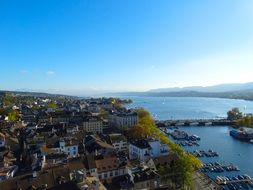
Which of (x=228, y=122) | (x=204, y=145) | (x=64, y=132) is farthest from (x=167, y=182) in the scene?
(x=228, y=122)

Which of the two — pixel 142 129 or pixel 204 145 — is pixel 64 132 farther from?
pixel 204 145

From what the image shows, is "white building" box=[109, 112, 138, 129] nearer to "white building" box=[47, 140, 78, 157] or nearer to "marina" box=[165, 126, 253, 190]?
"marina" box=[165, 126, 253, 190]

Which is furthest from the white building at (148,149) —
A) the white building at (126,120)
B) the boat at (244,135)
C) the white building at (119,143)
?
the boat at (244,135)

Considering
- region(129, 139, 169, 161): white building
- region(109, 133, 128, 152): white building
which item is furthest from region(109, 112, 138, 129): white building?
region(129, 139, 169, 161): white building

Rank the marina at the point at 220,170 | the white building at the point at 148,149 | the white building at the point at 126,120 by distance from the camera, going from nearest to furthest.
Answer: the marina at the point at 220,170 < the white building at the point at 148,149 < the white building at the point at 126,120

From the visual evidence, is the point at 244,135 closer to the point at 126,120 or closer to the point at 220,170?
the point at 126,120

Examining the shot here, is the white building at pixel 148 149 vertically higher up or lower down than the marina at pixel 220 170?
higher up

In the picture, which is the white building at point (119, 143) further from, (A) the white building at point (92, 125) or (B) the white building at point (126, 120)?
(B) the white building at point (126, 120)
